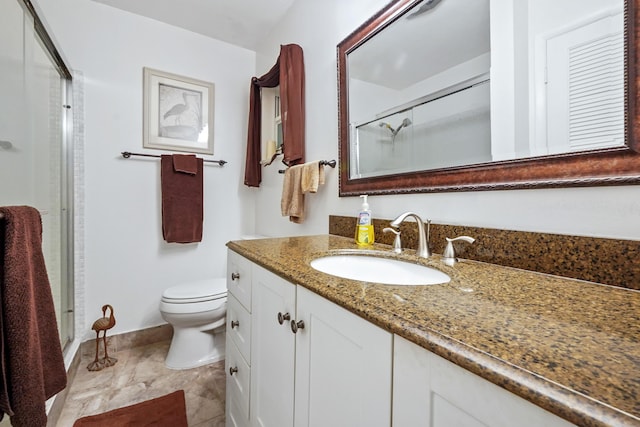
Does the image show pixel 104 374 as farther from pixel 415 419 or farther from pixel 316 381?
pixel 415 419

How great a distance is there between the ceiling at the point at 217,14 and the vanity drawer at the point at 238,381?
2007mm

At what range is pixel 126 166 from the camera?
186 cm

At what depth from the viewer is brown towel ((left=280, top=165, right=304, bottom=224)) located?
150cm

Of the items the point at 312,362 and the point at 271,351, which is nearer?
the point at 312,362

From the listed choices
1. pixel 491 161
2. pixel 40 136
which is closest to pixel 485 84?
pixel 491 161

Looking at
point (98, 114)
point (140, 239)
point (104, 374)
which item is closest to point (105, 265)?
point (140, 239)

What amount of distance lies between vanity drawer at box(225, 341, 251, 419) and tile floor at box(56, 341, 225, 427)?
12.0 inches

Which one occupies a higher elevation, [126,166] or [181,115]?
[181,115]

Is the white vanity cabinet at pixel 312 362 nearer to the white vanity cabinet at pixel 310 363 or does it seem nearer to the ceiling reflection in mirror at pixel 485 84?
the white vanity cabinet at pixel 310 363

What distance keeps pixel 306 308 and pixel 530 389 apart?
43 centimetres

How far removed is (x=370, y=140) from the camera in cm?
123

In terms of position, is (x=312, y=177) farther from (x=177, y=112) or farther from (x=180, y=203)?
(x=177, y=112)

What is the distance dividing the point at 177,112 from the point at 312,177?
4.28 feet

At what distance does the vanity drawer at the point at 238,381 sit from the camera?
3.11ft
